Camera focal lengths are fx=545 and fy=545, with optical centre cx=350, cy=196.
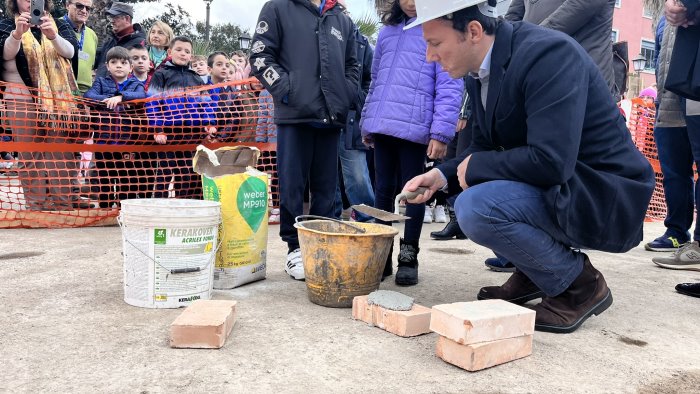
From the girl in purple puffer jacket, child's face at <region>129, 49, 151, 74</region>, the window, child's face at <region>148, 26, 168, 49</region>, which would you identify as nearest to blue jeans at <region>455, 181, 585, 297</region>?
the girl in purple puffer jacket

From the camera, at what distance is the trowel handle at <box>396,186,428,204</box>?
238cm

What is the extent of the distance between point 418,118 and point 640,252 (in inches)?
92.6

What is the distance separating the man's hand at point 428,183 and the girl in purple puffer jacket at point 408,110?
46 centimetres

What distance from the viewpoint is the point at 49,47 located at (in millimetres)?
4508

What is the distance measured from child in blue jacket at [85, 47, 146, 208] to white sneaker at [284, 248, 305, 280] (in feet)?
7.35

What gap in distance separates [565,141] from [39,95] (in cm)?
418

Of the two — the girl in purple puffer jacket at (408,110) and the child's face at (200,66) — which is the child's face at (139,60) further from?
the girl in purple puffer jacket at (408,110)

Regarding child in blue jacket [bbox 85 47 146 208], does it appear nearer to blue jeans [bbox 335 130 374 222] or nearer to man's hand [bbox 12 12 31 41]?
man's hand [bbox 12 12 31 41]

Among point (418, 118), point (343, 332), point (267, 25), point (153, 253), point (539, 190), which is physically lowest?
point (343, 332)

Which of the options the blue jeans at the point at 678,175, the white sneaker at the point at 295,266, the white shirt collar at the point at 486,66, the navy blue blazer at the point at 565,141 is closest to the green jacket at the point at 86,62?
the white sneaker at the point at 295,266

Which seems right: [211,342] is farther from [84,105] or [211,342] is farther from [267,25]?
[84,105]

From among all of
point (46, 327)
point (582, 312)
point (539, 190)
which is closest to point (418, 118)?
point (539, 190)

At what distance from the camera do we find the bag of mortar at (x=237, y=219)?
8.70ft

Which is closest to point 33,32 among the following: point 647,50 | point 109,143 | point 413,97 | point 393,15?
point 109,143
